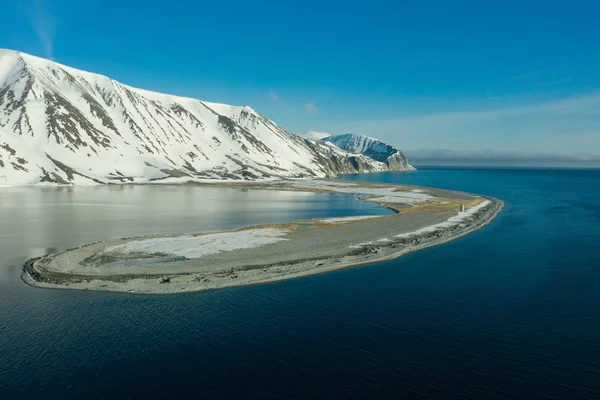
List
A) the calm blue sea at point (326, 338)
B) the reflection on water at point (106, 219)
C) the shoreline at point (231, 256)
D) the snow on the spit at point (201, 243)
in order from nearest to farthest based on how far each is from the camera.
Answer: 1. the calm blue sea at point (326, 338)
2. the shoreline at point (231, 256)
3. the snow on the spit at point (201, 243)
4. the reflection on water at point (106, 219)

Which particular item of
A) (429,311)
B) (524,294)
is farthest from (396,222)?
(429,311)

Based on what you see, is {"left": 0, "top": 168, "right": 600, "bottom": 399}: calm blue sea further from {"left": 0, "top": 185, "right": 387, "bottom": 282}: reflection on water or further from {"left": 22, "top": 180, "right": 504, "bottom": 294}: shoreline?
{"left": 0, "top": 185, "right": 387, "bottom": 282}: reflection on water

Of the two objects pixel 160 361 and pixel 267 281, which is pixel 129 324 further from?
pixel 267 281

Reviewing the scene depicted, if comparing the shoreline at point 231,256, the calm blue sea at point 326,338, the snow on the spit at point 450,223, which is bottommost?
the calm blue sea at point 326,338

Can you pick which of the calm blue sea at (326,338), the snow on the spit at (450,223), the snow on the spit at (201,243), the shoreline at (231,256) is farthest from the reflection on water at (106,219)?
the snow on the spit at (450,223)

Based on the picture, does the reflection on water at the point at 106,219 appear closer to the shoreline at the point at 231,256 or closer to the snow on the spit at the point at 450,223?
the shoreline at the point at 231,256

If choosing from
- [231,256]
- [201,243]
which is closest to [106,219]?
[201,243]
